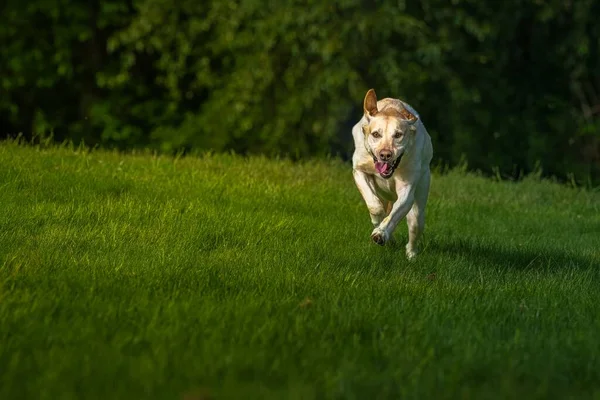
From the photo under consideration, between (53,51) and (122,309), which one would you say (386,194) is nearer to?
(122,309)

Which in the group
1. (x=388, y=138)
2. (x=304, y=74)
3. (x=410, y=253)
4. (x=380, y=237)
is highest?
(x=388, y=138)

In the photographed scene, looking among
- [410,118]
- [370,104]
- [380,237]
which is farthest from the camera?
[370,104]

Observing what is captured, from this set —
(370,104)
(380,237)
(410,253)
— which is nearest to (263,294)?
(380,237)

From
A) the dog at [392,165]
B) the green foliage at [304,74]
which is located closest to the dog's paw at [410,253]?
the dog at [392,165]

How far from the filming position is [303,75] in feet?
58.9

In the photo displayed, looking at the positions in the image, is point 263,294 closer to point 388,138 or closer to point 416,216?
point 388,138

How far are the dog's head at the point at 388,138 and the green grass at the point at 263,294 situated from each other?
28.2 inches

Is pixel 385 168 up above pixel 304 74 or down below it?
above

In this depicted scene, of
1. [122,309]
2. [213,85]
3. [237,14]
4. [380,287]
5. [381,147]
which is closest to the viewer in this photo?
[122,309]

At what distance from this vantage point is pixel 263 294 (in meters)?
6.47

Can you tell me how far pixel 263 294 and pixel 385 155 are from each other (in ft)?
5.59

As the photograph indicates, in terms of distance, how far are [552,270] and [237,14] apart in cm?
984

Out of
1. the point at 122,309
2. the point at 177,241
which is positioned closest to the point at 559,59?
the point at 177,241

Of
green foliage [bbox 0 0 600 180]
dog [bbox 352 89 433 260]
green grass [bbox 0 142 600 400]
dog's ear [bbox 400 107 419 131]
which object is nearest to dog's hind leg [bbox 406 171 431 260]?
dog [bbox 352 89 433 260]
